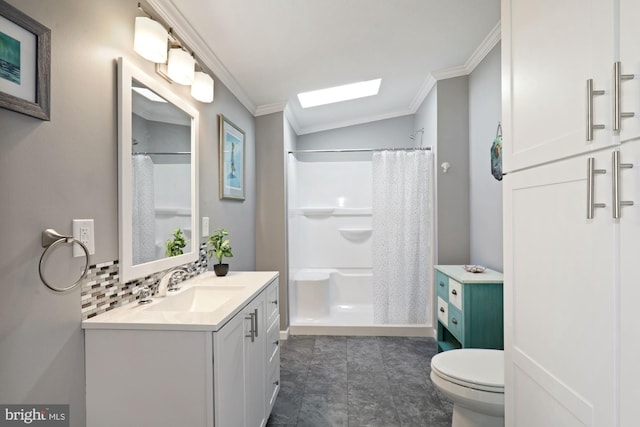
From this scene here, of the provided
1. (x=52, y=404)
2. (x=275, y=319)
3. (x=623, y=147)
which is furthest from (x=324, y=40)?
(x=52, y=404)

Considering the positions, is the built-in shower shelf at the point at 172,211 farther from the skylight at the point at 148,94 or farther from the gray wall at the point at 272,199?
the gray wall at the point at 272,199

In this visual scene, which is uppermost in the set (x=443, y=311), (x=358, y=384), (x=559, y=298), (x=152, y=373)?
(x=559, y=298)

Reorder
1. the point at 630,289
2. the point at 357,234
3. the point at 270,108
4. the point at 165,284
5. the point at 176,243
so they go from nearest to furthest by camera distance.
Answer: the point at 630,289, the point at 165,284, the point at 176,243, the point at 270,108, the point at 357,234

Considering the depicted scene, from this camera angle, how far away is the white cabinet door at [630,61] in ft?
2.24

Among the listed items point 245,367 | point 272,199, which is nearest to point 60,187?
point 245,367

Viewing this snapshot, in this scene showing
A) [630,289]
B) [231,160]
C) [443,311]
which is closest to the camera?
[630,289]

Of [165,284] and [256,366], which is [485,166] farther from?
[165,284]

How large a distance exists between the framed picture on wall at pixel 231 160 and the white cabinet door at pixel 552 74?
6.06 ft

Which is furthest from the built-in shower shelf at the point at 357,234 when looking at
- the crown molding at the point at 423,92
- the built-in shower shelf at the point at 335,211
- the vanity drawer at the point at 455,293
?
the vanity drawer at the point at 455,293

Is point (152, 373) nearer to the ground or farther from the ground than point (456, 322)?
farther from the ground

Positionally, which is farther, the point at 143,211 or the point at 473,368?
the point at 473,368

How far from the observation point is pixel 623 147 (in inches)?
28.6

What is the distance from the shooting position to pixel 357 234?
14.5 feet

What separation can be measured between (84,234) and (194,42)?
1.39 meters
